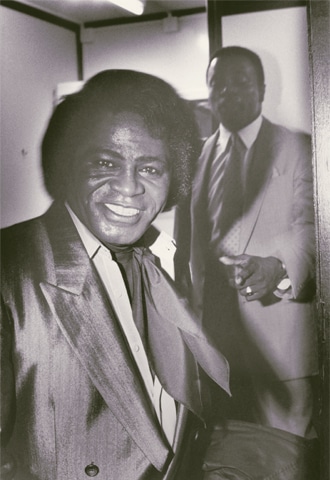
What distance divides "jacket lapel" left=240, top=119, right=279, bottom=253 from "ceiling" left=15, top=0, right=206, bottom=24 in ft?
1.37

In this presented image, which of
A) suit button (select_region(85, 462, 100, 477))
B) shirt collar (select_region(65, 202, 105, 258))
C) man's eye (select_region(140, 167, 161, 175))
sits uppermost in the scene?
man's eye (select_region(140, 167, 161, 175))

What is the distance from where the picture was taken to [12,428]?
1.74 m

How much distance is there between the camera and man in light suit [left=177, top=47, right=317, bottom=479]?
1.79 meters

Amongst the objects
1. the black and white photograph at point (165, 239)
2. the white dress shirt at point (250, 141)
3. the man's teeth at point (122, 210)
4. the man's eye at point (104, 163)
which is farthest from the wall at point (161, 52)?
the man's teeth at point (122, 210)

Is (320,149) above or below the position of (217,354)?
above

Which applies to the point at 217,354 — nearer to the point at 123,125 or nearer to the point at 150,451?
the point at 150,451

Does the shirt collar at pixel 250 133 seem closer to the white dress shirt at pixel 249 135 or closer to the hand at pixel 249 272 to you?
the white dress shirt at pixel 249 135

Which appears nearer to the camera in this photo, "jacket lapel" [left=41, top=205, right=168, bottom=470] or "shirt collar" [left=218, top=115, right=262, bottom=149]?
"jacket lapel" [left=41, top=205, right=168, bottom=470]

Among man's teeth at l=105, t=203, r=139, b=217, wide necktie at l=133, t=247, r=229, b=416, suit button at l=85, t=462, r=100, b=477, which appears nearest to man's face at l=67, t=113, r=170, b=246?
man's teeth at l=105, t=203, r=139, b=217

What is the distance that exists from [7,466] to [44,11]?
1.30 m

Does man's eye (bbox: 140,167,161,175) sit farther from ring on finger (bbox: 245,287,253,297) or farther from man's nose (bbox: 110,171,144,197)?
ring on finger (bbox: 245,287,253,297)

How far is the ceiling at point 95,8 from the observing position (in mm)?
1792

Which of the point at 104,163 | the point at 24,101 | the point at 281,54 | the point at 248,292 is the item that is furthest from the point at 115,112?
the point at 248,292

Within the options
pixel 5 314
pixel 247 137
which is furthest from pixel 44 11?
pixel 5 314
